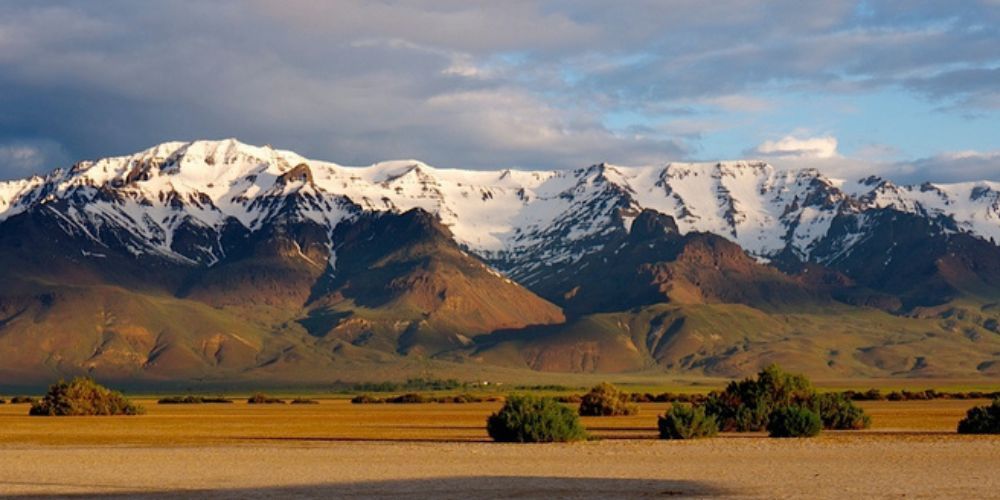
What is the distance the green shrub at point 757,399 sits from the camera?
→ 250 feet

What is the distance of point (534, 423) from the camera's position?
221ft

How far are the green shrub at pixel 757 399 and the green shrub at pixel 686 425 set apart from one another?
20.1 ft

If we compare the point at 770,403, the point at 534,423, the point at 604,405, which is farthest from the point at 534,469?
the point at 604,405

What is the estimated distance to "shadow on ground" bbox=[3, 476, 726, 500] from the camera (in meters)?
44.5

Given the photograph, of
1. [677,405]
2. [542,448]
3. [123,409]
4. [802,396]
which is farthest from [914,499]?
[123,409]

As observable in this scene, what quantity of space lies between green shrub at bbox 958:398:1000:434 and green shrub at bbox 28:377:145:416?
6878cm

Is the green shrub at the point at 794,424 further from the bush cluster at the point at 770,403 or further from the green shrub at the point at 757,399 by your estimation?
the bush cluster at the point at 770,403

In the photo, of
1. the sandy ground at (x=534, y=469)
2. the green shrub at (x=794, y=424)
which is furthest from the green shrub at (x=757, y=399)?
the sandy ground at (x=534, y=469)

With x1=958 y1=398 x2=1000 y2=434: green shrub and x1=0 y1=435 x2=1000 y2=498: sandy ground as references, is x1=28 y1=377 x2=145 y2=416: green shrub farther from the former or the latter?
x1=958 y1=398 x2=1000 y2=434: green shrub

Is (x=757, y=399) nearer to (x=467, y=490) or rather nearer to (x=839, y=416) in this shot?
(x=839, y=416)

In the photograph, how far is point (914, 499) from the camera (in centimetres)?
4097

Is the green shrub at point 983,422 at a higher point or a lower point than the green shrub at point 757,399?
lower

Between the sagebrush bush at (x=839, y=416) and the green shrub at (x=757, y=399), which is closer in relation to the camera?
the green shrub at (x=757, y=399)

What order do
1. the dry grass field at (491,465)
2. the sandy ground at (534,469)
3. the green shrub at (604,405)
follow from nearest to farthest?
the sandy ground at (534,469)
the dry grass field at (491,465)
the green shrub at (604,405)
